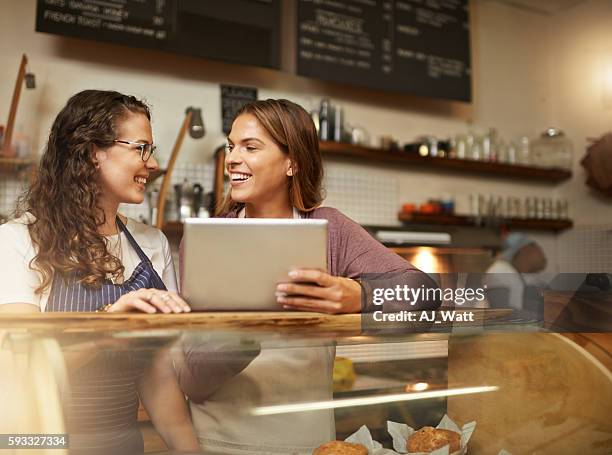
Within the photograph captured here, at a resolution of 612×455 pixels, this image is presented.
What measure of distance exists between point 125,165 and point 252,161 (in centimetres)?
32

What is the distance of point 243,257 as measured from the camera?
1080 mm

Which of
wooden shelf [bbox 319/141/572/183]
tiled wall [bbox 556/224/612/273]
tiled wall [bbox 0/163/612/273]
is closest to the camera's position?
tiled wall [bbox 0/163/612/273]

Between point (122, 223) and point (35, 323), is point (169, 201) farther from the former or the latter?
point (35, 323)

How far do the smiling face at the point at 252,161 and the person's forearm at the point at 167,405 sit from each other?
0.72 metres

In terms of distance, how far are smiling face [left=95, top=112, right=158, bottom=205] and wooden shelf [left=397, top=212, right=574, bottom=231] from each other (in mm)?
2834

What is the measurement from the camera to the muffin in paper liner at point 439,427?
3.71ft

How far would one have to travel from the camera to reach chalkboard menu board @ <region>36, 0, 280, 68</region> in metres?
3.14

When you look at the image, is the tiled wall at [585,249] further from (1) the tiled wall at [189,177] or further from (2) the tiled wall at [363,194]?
(1) the tiled wall at [189,177]

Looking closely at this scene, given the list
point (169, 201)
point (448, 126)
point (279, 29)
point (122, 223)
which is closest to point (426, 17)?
point (448, 126)

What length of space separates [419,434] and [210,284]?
46cm

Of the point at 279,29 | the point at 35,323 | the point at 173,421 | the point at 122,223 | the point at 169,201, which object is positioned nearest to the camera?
the point at 35,323

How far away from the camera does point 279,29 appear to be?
372 centimetres

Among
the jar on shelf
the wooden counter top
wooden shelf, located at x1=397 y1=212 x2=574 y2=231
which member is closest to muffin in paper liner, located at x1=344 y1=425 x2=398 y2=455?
the wooden counter top

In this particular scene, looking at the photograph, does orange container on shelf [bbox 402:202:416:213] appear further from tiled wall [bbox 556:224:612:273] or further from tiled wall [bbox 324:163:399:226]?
tiled wall [bbox 556:224:612:273]
